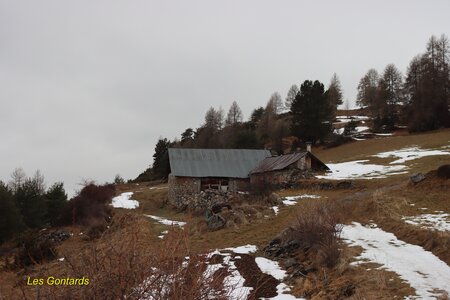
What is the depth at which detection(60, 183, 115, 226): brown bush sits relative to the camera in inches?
865

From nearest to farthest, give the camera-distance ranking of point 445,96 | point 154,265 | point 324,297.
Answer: point 154,265 → point 324,297 → point 445,96

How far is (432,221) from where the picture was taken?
532 inches

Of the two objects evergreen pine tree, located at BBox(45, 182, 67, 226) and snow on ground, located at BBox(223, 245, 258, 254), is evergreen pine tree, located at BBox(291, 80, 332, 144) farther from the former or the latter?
snow on ground, located at BBox(223, 245, 258, 254)

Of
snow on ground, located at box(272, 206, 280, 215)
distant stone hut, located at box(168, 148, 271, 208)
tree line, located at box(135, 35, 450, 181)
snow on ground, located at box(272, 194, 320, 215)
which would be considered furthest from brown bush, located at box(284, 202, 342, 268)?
tree line, located at box(135, 35, 450, 181)

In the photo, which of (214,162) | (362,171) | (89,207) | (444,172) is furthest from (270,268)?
(214,162)

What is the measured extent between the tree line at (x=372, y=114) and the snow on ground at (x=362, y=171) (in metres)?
21.2

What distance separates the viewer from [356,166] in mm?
36125

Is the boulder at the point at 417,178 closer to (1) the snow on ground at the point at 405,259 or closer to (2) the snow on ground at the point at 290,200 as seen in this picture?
(2) the snow on ground at the point at 290,200

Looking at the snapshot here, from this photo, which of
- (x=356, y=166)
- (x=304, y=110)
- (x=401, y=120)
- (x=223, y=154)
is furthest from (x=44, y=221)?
(x=401, y=120)

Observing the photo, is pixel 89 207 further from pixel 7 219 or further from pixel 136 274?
pixel 136 274

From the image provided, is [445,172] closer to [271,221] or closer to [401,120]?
[271,221]

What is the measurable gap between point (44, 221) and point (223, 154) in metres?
17.6

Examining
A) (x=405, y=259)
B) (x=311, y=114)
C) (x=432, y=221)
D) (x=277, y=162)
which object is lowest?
(x=405, y=259)

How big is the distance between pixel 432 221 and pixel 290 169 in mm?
19593
